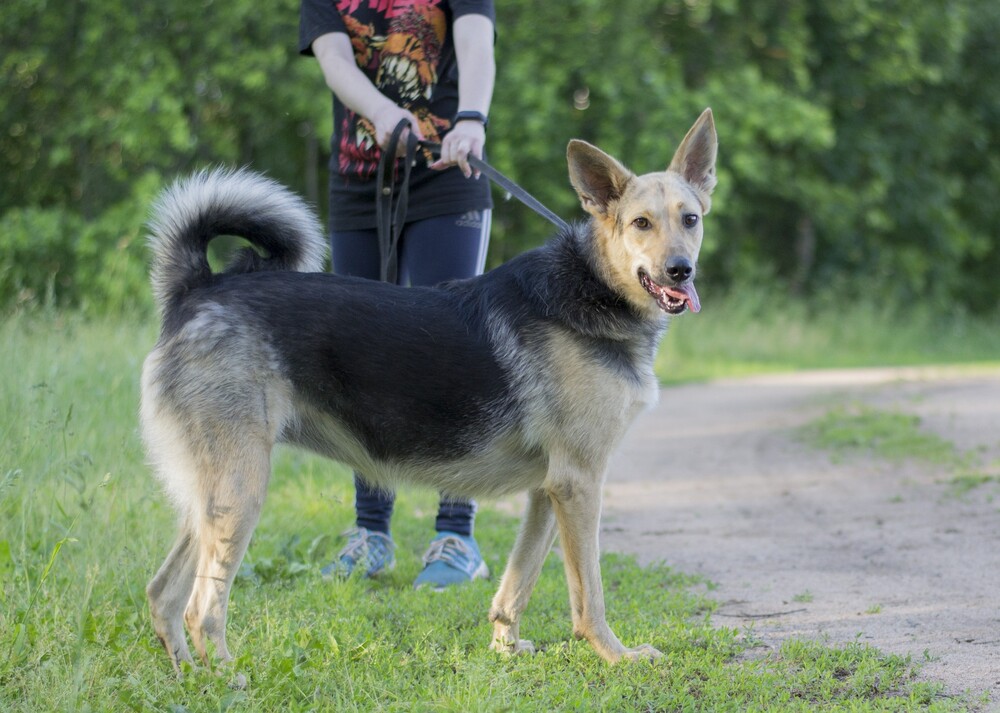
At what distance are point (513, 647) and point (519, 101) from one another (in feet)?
43.9

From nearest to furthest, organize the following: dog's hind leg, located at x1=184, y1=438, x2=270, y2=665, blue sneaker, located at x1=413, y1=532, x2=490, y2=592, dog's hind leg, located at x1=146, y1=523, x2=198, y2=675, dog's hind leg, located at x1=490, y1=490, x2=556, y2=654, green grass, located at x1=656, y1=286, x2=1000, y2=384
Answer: dog's hind leg, located at x1=184, y1=438, x2=270, y2=665 < dog's hind leg, located at x1=146, y1=523, x2=198, y2=675 < dog's hind leg, located at x1=490, y1=490, x2=556, y2=654 < blue sneaker, located at x1=413, y1=532, x2=490, y2=592 < green grass, located at x1=656, y1=286, x2=1000, y2=384

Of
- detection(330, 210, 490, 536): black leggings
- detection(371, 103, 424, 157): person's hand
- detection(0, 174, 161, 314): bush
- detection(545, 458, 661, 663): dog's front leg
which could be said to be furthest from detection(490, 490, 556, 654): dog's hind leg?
detection(0, 174, 161, 314): bush

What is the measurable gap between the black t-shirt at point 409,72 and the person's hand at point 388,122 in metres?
0.22

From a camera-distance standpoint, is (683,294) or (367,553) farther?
(367,553)

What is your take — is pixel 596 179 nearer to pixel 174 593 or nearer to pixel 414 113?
pixel 414 113

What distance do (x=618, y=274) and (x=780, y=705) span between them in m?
1.62

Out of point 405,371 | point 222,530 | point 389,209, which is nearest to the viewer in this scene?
point 222,530

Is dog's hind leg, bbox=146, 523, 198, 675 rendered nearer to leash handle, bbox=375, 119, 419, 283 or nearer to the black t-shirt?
leash handle, bbox=375, 119, 419, 283

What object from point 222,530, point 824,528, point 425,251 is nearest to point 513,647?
point 222,530

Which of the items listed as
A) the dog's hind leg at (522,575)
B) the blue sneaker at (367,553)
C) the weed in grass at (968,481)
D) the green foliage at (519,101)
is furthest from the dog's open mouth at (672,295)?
the green foliage at (519,101)

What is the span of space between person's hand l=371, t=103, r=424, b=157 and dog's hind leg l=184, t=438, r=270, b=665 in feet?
4.88

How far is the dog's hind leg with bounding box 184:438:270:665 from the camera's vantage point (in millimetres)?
3566

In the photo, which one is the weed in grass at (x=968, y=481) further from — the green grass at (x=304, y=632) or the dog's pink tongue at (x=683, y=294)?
the dog's pink tongue at (x=683, y=294)

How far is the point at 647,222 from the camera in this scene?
4047 mm
